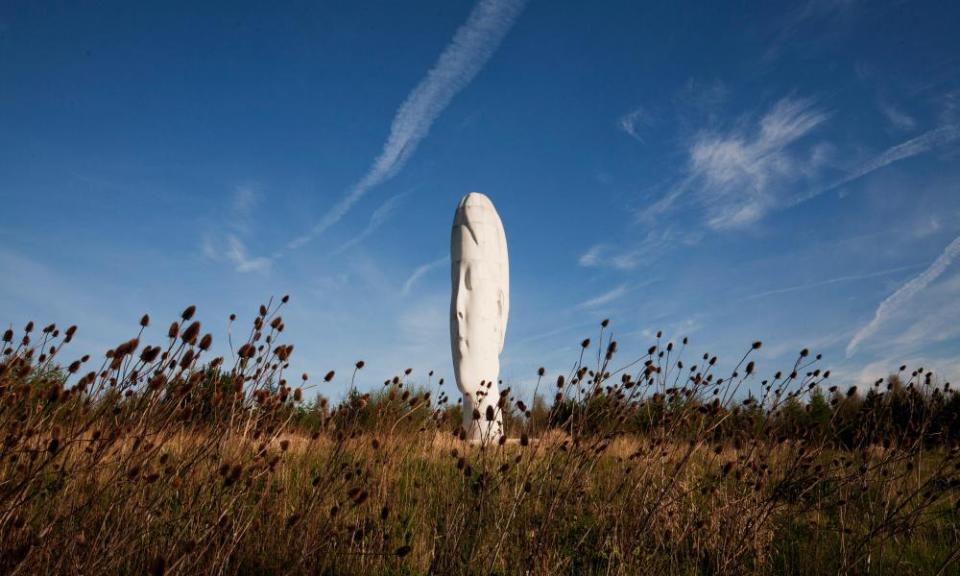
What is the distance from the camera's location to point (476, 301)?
1085 centimetres

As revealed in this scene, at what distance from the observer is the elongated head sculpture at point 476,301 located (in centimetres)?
1064

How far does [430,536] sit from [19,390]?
2.53 metres

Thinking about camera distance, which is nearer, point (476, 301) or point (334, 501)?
point (334, 501)

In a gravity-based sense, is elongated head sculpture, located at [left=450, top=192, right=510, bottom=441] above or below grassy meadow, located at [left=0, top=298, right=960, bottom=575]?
above

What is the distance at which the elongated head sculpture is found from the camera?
34.9ft

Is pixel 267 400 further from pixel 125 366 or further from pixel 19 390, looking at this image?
pixel 19 390

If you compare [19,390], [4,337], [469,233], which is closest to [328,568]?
[19,390]

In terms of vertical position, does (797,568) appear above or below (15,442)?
below

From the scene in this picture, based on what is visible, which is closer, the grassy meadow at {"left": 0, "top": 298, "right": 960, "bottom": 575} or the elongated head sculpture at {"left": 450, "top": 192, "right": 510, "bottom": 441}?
the grassy meadow at {"left": 0, "top": 298, "right": 960, "bottom": 575}

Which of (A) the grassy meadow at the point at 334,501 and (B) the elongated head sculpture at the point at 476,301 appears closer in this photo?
(A) the grassy meadow at the point at 334,501

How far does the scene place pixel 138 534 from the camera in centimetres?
246

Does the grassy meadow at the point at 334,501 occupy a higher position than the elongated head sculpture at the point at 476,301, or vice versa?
the elongated head sculpture at the point at 476,301

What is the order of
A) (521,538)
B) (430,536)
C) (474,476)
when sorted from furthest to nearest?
1. (474,476)
2. (430,536)
3. (521,538)

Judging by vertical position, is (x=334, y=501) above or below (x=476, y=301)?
below
